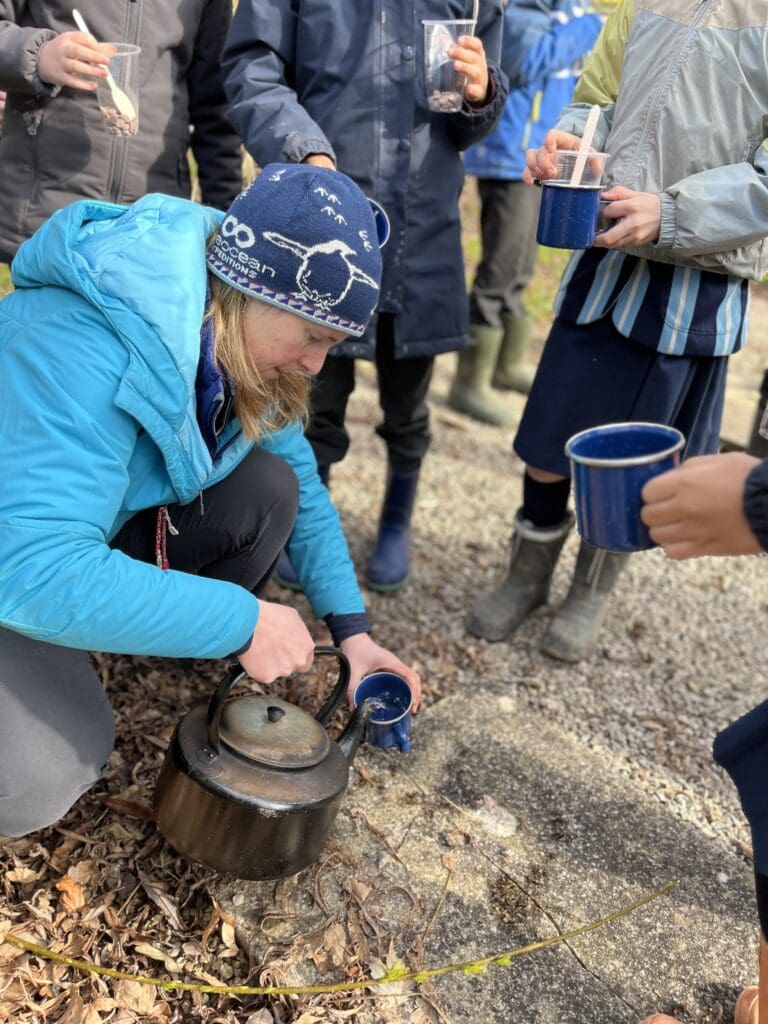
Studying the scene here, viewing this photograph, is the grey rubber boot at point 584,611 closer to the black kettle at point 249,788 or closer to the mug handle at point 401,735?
the mug handle at point 401,735

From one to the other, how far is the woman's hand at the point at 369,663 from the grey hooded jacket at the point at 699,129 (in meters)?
1.14

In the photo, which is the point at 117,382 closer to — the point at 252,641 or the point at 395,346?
the point at 252,641

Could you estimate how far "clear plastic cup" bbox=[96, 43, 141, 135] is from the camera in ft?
7.80

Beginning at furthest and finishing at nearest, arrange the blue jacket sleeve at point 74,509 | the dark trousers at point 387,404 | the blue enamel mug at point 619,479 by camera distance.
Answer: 1. the dark trousers at point 387,404
2. the blue jacket sleeve at point 74,509
3. the blue enamel mug at point 619,479

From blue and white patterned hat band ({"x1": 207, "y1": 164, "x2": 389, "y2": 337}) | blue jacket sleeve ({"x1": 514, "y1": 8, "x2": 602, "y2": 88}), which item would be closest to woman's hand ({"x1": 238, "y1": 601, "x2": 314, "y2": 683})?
blue and white patterned hat band ({"x1": 207, "y1": 164, "x2": 389, "y2": 337})

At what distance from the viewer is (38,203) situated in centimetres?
254

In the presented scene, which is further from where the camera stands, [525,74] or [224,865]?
[525,74]

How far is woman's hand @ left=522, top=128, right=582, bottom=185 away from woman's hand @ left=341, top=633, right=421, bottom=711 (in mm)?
1203

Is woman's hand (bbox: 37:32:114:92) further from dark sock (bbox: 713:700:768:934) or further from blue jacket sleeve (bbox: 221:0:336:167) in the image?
dark sock (bbox: 713:700:768:934)

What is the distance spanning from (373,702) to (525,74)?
3108mm

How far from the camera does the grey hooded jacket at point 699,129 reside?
212 cm

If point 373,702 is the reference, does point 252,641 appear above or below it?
above

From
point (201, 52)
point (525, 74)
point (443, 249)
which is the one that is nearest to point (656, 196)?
point (443, 249)

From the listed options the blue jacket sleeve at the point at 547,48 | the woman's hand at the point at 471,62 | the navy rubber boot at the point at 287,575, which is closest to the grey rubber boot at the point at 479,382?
the blue jacket sleeve at the point at 547,48
